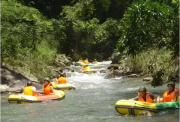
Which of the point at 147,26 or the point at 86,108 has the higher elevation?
the point at 147,26

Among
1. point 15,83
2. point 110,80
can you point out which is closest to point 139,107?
point 15,83

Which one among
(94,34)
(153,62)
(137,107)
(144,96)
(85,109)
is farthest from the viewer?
(94,34)

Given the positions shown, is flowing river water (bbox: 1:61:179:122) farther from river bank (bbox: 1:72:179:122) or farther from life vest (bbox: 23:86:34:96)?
life vest (bbox: 23:86:34:96)

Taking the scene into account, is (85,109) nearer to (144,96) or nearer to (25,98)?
(144,96)

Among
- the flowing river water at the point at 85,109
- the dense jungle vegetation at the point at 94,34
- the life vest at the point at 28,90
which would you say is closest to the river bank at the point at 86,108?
the flowing river water at the point at 85,109

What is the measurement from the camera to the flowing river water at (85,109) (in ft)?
34.3

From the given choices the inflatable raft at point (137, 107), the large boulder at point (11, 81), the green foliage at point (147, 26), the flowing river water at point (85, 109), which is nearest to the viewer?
the flowing river water at point (85, 109)

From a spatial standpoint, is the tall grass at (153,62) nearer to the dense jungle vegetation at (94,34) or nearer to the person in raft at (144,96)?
the dense jungle vegetation at (94,34)

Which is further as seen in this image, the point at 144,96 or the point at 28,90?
the point at 28,90

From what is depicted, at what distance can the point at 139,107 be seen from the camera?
10602 mm

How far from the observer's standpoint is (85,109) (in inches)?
483

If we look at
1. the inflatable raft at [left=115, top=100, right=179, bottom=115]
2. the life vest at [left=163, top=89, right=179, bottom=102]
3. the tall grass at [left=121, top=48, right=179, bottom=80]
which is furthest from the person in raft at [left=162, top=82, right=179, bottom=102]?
the tall grass at [left=121, top=48, right=179, bottom=80]

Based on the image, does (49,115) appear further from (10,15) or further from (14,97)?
(10,15)

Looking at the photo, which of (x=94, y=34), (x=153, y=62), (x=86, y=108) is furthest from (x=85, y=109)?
(x=94, y=34)
